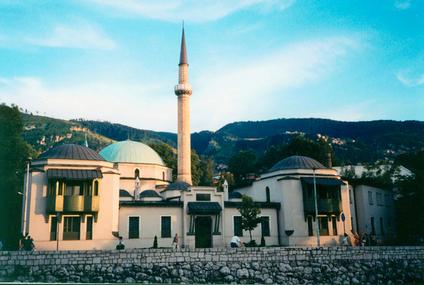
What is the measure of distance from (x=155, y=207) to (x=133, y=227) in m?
2.16

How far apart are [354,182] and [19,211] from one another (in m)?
29.1

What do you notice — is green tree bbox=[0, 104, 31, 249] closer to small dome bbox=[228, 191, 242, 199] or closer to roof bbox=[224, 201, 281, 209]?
roof bbox=[224, 201, 281, 209]

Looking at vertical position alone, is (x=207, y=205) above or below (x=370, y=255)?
above

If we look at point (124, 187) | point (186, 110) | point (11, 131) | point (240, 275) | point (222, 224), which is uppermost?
point (186, 110)

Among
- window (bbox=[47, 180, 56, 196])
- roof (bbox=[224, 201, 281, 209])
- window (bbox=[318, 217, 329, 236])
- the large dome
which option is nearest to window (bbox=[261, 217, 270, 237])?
roof (bbox=[224, 201, 281, 209])

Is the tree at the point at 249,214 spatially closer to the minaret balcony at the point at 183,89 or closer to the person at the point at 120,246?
the person at the point at 120,246

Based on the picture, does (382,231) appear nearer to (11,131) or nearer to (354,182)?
(354,182)

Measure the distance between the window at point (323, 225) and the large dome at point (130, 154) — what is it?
17.6m

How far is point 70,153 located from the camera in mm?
30641

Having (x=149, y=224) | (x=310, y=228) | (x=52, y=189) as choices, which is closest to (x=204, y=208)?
(x=149, y=224)

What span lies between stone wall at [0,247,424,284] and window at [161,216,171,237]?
9300 millimetres

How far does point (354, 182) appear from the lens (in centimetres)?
4100

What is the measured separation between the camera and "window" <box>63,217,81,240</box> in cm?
2891

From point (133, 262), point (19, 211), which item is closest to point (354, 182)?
point (133, 262)
